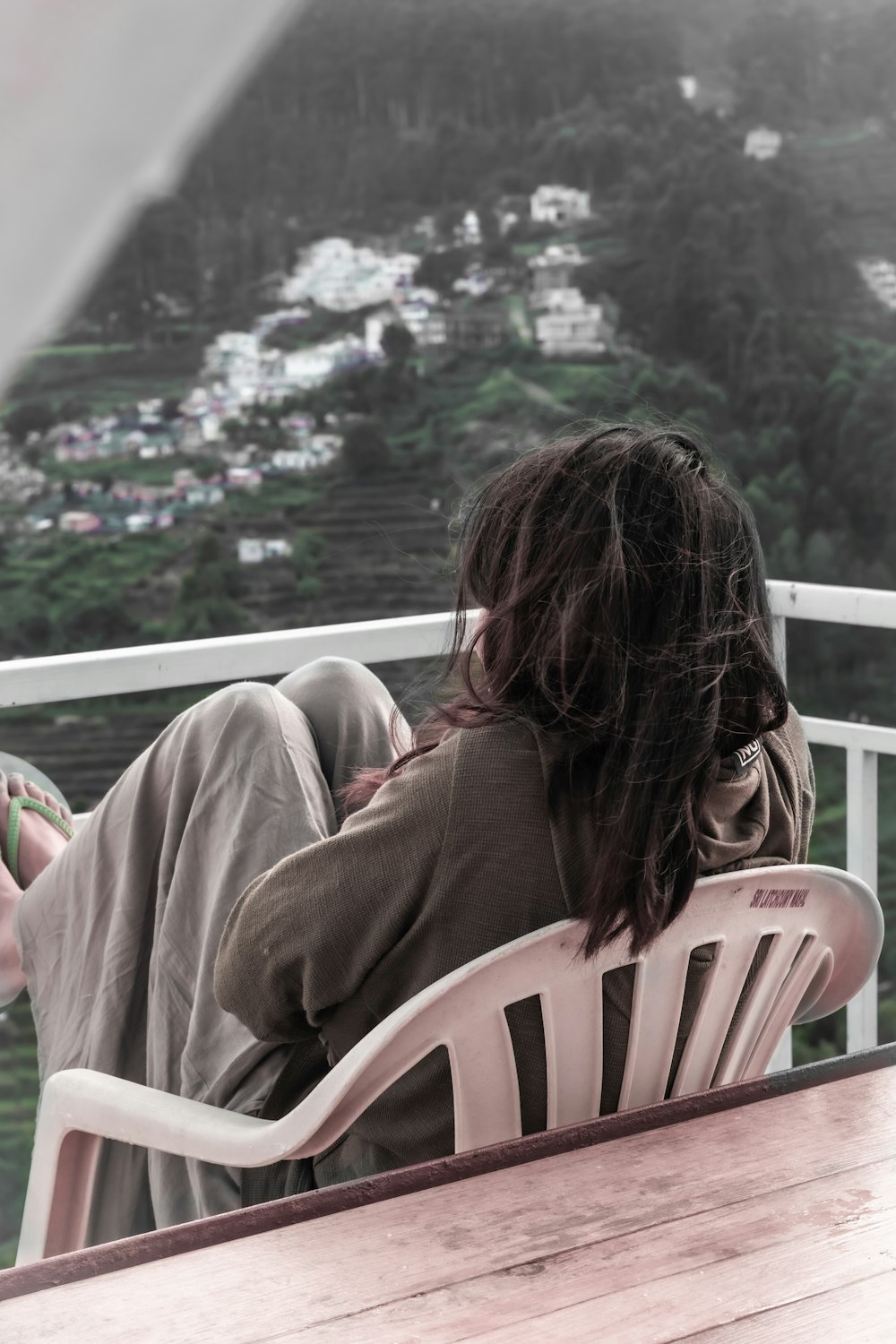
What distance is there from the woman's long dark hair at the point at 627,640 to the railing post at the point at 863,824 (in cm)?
113

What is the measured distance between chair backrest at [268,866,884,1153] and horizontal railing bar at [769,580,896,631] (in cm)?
99

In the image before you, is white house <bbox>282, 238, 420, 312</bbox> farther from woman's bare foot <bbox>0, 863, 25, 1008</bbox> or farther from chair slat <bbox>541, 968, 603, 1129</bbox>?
chair slat <bbox>541, 968, 603, 1129</bbox>

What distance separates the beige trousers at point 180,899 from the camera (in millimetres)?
1226

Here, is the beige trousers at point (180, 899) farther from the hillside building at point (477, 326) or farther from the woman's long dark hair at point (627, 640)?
the hillside building at point (477, 326)

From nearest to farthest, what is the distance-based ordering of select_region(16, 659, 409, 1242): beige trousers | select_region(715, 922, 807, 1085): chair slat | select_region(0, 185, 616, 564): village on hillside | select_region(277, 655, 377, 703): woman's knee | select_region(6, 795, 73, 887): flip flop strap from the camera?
select_region(715, 922, 807, 1085): chair slat → select_region(16, 659, 409, 1242): beige trousers → select_region(277, 655, 377, 703): woman's knee → select_region(6, 795, 73, 887): flip flop strap → select_region(0, 185, 616, 564): village on hillside

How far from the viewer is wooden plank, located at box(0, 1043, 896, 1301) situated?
746 millimetres

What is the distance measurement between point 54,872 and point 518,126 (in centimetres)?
1297

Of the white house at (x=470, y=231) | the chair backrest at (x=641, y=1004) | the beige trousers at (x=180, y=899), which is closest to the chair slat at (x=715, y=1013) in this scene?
the chair backrest at (x=641, y=1004)

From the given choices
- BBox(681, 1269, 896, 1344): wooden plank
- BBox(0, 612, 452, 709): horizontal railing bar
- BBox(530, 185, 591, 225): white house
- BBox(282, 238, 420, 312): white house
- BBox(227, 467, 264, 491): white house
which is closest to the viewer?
BBox(681, 1269, 896, 1344): wooden plank

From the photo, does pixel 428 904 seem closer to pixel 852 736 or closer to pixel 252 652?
pixel 252 652

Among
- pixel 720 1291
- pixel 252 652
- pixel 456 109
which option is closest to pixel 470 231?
pixel 456 109

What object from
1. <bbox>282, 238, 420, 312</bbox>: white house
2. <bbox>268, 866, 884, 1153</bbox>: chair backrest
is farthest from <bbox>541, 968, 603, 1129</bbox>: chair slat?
<bbox>282, 238, 420, 312</bbox>: white house

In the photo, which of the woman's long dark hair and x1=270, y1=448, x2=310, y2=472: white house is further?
x1=270, y1=448, x2=310, y2=472: white house

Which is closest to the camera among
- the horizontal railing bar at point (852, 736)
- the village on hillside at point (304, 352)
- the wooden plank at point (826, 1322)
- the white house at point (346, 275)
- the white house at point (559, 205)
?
the wooden plank at point (826, 1322)
